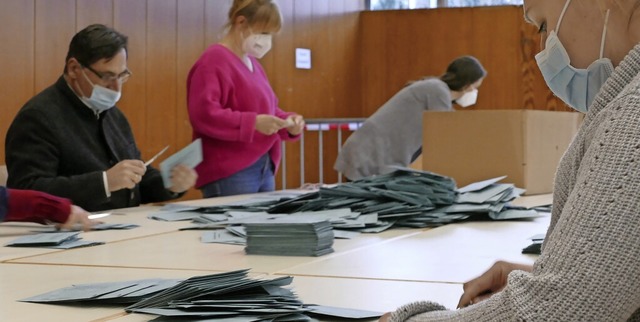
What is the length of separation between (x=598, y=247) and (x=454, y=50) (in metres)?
7.50

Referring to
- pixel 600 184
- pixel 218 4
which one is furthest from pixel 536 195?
pixel 218 4

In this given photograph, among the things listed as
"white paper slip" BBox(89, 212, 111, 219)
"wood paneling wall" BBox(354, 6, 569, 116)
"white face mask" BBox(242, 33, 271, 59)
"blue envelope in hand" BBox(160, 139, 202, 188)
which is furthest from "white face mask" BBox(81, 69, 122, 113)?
"wood paneling wall" BBox(354, 6, 569, 116)

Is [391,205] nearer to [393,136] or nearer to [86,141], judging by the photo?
[86,141]

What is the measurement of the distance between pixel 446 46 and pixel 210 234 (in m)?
6.32

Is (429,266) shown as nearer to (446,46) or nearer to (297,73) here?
(297,73)

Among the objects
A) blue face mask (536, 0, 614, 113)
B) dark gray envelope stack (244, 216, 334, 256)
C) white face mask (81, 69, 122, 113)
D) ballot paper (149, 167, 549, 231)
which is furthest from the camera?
white face mask (81, 69, 122, 113)

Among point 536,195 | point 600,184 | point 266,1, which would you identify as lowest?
point 536,195

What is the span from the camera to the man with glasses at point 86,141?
8.68 ft

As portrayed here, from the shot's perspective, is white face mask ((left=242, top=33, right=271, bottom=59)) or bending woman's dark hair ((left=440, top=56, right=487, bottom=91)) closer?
white face mask ((left=242, top=33, right=271, bottom=59))

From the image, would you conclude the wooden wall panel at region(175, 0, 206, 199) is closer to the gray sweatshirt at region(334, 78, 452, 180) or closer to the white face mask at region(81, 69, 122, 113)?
the gray sweatshirt at region(334, 78, 452, 180)

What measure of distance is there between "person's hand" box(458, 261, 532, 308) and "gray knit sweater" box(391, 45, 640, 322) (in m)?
0.34

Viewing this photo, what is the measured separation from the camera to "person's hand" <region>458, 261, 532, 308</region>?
1.19 metres

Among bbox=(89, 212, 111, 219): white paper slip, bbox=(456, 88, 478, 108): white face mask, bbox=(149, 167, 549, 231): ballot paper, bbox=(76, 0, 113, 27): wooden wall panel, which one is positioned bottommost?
bbox=(89, 212, 111, 219): white paper slip

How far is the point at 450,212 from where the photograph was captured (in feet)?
8.33
